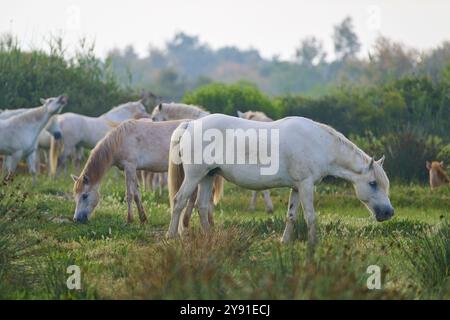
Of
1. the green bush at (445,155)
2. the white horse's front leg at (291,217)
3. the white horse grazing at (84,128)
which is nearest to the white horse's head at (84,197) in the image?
the white horse's front leg at (291,217)

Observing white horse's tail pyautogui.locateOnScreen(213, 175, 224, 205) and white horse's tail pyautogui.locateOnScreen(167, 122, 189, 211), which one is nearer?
white horse's tail pyautogui.locateOnScreen(167, 122, 189, 211)

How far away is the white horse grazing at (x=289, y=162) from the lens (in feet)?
35.0

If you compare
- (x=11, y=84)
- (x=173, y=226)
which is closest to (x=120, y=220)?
(x=173, y=226)

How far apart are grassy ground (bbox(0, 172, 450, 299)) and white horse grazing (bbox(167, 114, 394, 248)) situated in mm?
588

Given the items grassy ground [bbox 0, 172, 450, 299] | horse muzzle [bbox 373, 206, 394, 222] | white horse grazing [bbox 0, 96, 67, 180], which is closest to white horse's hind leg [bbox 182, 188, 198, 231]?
grassy ground [bbox 0, 172, 450, 299]

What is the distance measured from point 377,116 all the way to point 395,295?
Result: 2024 cm

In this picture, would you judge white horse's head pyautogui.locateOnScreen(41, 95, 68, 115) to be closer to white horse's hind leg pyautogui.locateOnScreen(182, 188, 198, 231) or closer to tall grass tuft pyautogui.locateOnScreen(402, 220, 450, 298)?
white horse's hind leg pyautogui.locateOnScreen(182, 188, 198, 231)

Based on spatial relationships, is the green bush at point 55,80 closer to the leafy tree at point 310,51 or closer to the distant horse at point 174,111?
the distant horse at point 174,111

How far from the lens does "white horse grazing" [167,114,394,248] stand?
35.0 ft

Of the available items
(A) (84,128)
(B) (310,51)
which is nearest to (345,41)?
(B) (310,51)

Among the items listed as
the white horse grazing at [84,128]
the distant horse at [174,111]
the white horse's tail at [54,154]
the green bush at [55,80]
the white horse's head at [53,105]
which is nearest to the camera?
the distant horse at [174,111]

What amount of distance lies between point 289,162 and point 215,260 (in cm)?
294

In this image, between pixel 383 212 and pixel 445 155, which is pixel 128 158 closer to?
pixel 383 212

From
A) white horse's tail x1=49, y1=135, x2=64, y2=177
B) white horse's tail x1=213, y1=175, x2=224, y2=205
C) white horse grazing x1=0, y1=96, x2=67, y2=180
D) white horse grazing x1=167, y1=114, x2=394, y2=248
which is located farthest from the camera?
white horse's tail x1=49, y1=135, x2=64, y2=177
